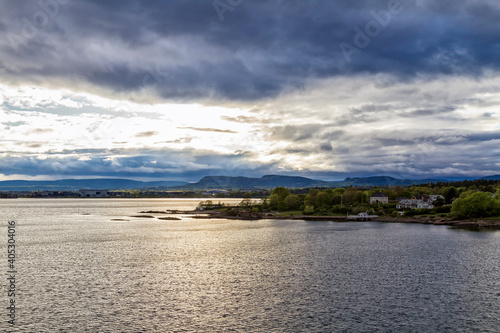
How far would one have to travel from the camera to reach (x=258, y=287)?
161 feet

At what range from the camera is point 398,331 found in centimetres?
3422

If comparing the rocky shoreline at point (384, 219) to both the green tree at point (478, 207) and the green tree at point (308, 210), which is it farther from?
the green tree at point (478, 207)

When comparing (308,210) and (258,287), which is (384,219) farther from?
(258,287)

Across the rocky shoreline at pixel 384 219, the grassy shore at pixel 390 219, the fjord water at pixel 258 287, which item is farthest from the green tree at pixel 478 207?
the fjord water at pixel 258 287

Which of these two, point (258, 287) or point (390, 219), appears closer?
point (258, 287)

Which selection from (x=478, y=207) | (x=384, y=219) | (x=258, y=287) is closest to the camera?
(x=258, y=287)

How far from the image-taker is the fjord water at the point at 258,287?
36344mm

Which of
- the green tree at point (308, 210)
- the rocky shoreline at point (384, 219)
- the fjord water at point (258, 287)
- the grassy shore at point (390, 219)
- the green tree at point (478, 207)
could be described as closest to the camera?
the fjord water at point (258, 287)

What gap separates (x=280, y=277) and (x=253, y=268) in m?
7.12

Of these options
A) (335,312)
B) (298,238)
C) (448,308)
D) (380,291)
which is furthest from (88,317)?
(298,238)

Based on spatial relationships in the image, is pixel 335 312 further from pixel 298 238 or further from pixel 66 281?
pixel 298 238

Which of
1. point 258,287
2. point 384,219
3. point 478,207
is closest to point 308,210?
point 384,219

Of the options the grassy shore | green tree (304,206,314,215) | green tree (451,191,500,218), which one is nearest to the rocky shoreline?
the grassy shore

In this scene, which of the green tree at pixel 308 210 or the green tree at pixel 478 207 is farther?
the green tree at pixel 308 210
